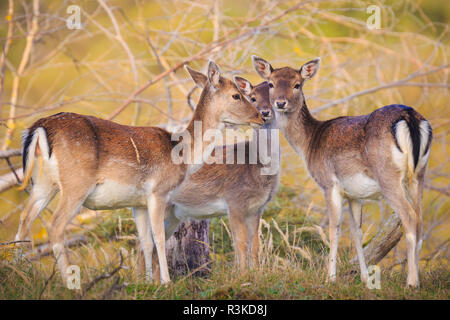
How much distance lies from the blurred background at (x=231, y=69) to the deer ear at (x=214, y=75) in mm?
1838

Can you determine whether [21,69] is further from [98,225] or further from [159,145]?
[159,145]

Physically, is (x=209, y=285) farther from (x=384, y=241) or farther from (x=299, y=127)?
(x=384, y=241)

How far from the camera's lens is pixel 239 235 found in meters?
7.48

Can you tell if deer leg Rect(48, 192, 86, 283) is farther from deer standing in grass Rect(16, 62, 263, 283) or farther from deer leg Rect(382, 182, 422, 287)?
deer leg Rect(382, 182, 422, 287)

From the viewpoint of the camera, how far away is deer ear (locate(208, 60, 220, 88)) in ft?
23.2

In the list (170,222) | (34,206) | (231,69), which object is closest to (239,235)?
(170,222)

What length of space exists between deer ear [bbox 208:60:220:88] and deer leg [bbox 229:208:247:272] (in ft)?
5.60

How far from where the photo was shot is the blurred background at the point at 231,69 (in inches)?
388

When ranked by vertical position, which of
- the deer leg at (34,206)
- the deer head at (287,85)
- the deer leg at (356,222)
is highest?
the deer head at (287,85)

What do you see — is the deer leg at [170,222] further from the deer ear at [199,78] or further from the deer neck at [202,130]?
the deer ear at [199,78]

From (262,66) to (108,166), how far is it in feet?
9.49

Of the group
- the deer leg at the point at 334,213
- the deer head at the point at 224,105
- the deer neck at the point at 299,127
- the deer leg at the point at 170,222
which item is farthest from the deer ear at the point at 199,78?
the deer leg at the point at 334,213

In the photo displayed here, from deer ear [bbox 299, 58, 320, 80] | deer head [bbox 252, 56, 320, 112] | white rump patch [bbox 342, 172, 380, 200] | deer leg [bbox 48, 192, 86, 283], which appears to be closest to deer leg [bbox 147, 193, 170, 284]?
deer leg [bbox 48, 192, 86, 283]
